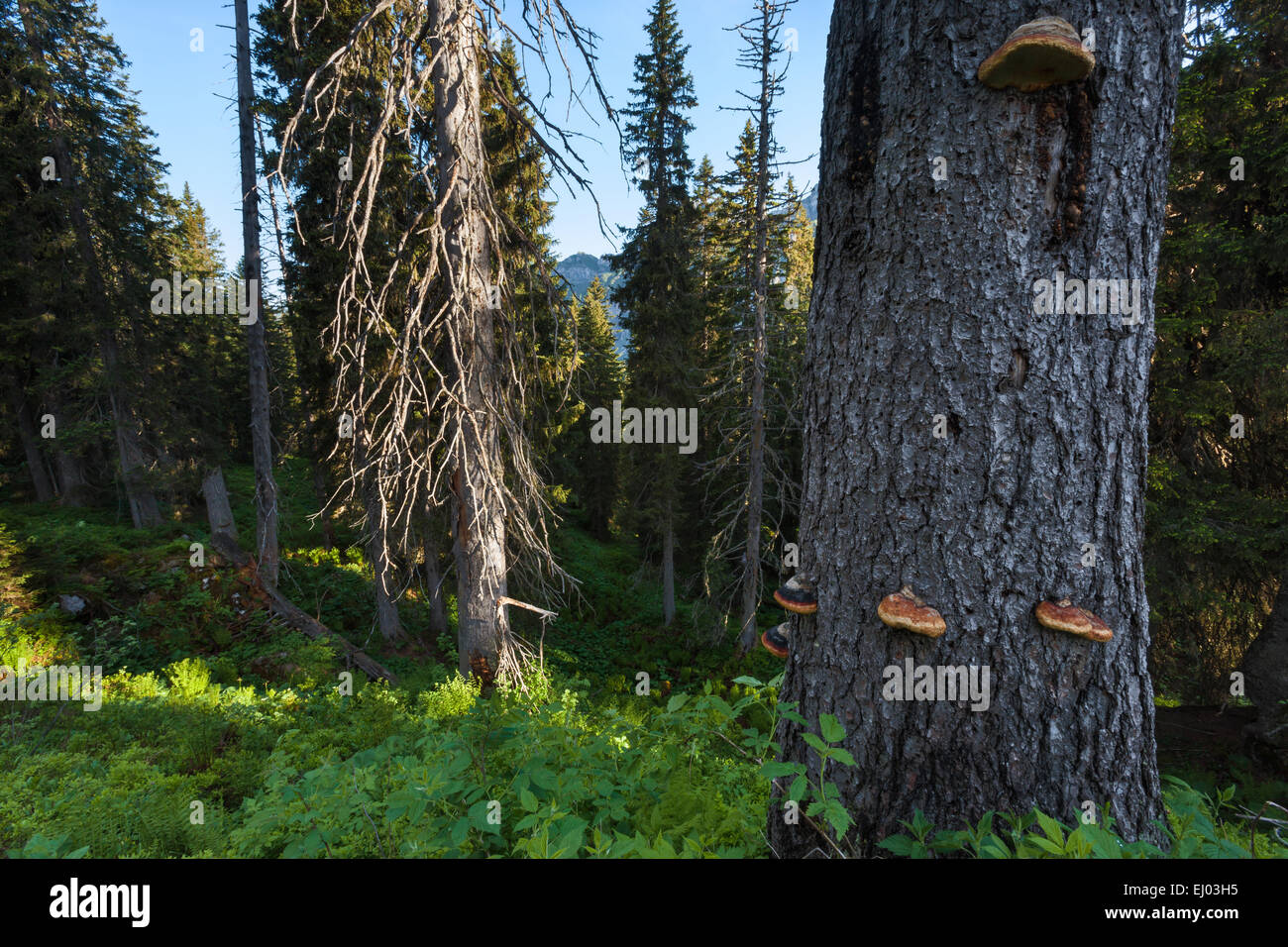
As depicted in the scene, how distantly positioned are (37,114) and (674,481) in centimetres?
1948

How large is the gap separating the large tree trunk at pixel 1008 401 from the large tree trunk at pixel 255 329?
10860 millimetres

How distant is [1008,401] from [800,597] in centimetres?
99

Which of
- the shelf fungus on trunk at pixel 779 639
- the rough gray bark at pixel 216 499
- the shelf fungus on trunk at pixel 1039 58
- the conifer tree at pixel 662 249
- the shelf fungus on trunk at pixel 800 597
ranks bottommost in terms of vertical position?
the rough gray bark at pixel 216 499

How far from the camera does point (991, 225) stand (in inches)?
66.1

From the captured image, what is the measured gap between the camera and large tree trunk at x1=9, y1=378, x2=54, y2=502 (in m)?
15.7

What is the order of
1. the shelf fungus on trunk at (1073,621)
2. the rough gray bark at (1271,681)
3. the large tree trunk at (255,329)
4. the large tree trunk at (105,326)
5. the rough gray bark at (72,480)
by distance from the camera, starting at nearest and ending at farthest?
the shelf fungus on trunk at (1073,621), the rough gray bark at (1271,681), the large tree trunk at (255,329), the large tree trunk at (105,326), the rough gray bark at (72,480)

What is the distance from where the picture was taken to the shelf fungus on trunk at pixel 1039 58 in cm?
144

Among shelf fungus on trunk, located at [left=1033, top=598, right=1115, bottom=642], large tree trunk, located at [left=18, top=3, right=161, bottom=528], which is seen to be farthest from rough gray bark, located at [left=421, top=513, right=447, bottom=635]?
shelf fungus on trunk, located at [left=1033, top=598, right=1115, bottom=642]

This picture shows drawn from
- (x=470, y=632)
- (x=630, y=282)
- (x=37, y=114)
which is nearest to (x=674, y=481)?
(x=630, y=282)

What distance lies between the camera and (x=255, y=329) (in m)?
9.51

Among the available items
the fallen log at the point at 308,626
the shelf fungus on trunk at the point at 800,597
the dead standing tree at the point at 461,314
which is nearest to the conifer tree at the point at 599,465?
the fallen log at the point at 308,626

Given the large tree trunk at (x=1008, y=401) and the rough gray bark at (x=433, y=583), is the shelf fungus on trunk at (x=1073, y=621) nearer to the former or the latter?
the large tree trunk at (x=1008, y=401)

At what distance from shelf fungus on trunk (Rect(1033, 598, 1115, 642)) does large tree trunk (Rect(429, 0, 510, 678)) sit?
4373 mm

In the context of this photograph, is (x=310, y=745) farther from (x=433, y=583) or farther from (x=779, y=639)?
(x=433, y=583)
